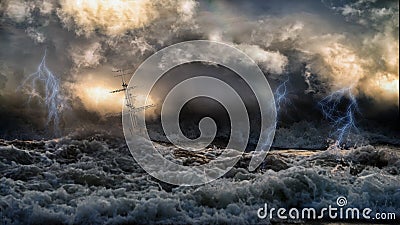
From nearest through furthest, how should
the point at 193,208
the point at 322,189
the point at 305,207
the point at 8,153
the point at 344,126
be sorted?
the point at 193,208 → the point at 305,207 → the point at 322,189 → the point at 8,153 → the point at 344,126

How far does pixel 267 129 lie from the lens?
96.1ft

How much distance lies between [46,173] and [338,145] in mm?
20659

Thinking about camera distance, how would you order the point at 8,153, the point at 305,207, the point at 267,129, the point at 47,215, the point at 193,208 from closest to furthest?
1. the point at 47,215
2. the point at 193,208
3. the point at 305,207
4. the point at 8,153
5. the point at 267,129

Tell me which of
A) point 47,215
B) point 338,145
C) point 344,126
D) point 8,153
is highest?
point 344,126

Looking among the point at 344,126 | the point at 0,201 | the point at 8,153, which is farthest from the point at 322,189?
the point at 344,126

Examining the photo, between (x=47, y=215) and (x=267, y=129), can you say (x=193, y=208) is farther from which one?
(x=267, y=129)

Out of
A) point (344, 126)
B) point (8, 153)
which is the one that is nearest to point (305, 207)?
point (8, 153)

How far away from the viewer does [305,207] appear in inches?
609

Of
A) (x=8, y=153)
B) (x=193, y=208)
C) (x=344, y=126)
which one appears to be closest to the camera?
(x=193, y=208)

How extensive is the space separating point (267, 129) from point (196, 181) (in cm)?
1360

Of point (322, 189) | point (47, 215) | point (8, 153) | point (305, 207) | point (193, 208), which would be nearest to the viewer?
point (47, 215)

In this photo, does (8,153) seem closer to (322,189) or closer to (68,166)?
(68,166)

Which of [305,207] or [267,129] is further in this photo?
[267,129]

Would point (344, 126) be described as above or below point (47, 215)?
above
